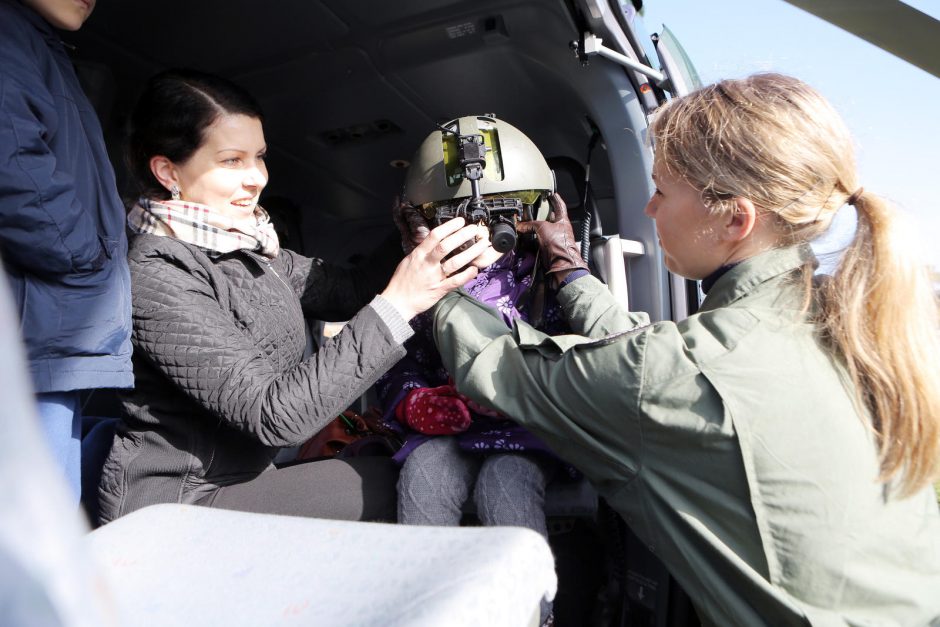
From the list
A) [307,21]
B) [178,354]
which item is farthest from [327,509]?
[307,21]

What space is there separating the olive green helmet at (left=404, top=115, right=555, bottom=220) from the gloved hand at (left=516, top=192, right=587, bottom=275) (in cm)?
12

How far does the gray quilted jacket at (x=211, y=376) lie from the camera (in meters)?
1.42

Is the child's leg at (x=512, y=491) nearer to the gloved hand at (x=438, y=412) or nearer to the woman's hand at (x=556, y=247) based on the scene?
the gloved hand at (x=438, y=412)

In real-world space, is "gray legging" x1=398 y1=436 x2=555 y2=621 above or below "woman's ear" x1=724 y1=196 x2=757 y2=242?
below

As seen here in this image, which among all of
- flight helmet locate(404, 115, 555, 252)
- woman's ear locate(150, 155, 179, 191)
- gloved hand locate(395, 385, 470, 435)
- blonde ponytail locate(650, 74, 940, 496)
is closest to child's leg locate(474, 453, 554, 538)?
gloved hand locate(395, 385, 470, 435)

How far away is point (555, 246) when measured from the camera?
1818mm

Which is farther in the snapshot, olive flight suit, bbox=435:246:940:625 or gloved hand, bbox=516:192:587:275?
gloved hand, bbox=516:192:587:275

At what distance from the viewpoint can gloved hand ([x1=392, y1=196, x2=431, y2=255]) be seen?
189 cm

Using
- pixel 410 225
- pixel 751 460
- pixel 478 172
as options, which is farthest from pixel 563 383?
pixel 410 225

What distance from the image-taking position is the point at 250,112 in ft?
5.85

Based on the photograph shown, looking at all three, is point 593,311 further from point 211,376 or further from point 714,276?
point 211,376

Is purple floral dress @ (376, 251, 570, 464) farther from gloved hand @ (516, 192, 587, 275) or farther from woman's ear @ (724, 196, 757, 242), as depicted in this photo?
woman's ear @ (724, 196, 757, 242)

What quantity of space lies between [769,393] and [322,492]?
111cm

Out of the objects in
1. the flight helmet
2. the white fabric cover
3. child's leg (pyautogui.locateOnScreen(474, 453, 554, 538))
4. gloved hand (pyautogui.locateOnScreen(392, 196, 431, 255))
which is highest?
the flight helmet
